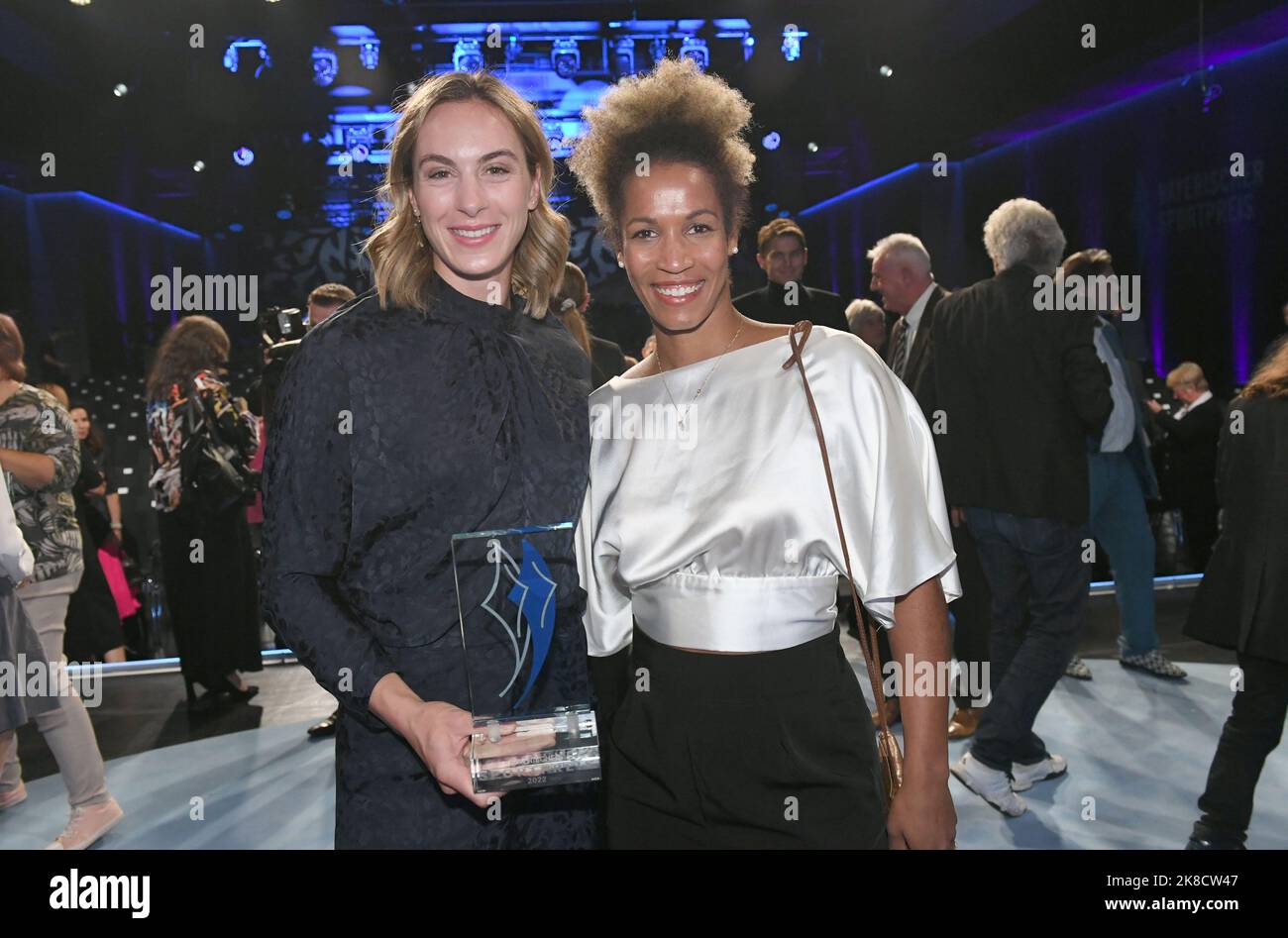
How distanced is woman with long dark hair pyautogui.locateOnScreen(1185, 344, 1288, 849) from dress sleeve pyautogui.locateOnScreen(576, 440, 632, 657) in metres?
1.90

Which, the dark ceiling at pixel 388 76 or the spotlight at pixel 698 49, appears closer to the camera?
the dark ceiling at pixel 388 76

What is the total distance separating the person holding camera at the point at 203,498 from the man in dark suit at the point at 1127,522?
144 inches

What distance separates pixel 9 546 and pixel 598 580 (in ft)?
6.73

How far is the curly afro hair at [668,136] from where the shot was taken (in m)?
1.57

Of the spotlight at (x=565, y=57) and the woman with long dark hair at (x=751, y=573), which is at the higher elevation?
the spotlight at (x=565, y=57)

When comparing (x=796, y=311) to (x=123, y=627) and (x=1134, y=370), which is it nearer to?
(x=1134, y=370)

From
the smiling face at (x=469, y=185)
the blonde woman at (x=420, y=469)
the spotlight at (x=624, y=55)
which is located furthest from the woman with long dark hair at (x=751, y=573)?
the spotlight at (x=624, y=55)

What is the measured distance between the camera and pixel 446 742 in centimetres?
119

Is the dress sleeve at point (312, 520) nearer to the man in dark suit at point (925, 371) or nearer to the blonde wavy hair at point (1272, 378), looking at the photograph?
the blonde wavy hair at point (1272, 378)

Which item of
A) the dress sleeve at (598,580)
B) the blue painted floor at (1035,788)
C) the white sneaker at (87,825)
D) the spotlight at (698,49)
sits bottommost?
the blue painted floor at (1035,788)

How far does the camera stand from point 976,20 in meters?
7.12

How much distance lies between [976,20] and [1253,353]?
2943 millimetres
